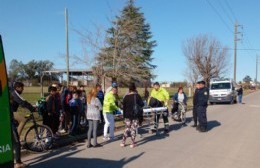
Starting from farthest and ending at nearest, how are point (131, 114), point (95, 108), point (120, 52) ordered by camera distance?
point (120, 52) < point (131, 114) < point (95, 108)

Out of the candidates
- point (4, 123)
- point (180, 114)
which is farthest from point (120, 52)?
point (4, 123)

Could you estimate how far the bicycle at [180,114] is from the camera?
1707 centimetres

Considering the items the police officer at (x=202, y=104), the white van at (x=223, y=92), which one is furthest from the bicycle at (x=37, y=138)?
the white van at (x=223, y=92)

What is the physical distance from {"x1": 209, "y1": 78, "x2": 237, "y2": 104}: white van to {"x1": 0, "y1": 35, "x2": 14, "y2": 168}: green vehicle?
2973 centimetres

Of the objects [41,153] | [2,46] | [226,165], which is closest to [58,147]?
[41,153]

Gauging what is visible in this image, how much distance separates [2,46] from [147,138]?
8.22 meters

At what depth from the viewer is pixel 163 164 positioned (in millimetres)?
8344

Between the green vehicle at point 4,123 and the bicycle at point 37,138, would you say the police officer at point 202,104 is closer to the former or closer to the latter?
the bicycle at point 37,138

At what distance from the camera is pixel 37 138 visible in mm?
9648

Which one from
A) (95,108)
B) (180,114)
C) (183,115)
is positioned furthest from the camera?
(180,114)

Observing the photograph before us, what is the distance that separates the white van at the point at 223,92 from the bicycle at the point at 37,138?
81.9 feet

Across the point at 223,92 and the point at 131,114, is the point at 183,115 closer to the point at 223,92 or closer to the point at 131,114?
the point at 131,114

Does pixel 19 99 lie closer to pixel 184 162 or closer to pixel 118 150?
pixel 118 150

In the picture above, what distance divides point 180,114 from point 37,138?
362 inches
